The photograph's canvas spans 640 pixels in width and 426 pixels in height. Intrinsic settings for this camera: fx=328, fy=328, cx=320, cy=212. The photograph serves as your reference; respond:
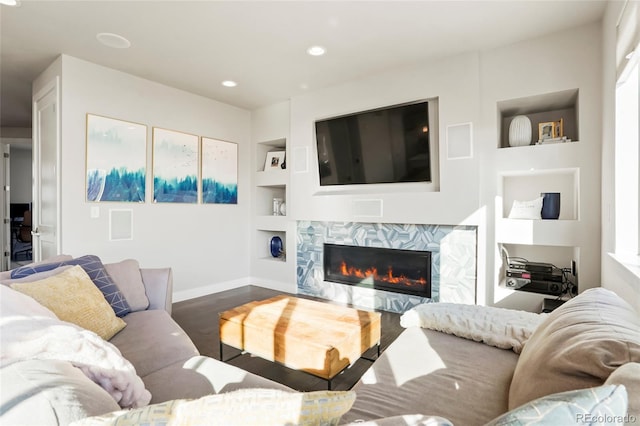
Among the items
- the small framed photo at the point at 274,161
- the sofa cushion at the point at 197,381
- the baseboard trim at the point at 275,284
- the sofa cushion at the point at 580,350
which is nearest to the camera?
the sofa cushion at the point at 580,350

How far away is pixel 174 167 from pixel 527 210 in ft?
12.7

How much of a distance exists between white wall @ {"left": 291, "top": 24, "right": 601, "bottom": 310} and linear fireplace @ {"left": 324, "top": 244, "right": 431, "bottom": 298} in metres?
0.41

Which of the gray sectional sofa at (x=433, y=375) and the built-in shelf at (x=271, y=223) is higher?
the built-in shelf at (x=271, y=223)

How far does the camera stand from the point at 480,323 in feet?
5.65

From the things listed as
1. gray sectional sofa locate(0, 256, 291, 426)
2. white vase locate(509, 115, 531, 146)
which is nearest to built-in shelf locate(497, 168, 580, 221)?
white vase locate(509, 115, 531, 146)

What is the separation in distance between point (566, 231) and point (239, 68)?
3.45 metres

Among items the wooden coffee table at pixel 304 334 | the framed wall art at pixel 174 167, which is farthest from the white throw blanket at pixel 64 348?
the framed wall art at pixel 174 167

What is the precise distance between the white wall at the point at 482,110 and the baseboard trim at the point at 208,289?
192 cm

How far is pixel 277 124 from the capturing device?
15.4 ft

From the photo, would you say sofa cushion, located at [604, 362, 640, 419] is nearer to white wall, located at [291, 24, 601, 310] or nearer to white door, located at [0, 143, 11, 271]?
white wall, located at [291, 24, 601, 310]

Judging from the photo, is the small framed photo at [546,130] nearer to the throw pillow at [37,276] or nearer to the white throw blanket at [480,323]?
the white throw blanket at [480,323]

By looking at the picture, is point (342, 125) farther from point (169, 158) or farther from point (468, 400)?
point (468, 400)

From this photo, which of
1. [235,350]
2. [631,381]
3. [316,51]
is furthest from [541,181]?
[235,350]

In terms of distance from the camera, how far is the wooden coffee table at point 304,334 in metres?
1.80
